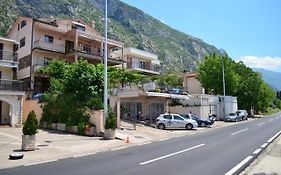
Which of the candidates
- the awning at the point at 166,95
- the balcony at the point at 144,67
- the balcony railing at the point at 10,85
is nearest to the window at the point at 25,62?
the balcony railing at the point at 10,85

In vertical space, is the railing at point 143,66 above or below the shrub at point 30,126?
above

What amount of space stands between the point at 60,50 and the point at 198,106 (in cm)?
2010

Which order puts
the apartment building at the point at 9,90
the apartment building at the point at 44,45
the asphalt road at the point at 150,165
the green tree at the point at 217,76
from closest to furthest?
the asphalt road at the point at 150,165
the apartment building at the point at 9,90
the apartment building at the point at 44,45
the green tree at the point at 217,76

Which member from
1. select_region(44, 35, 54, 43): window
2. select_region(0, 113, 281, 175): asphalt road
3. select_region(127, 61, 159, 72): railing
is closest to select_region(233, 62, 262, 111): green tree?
select_region(127, 61, 159, 72): railing

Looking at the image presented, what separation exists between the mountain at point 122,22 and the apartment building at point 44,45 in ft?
150

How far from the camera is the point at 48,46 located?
4281 cm

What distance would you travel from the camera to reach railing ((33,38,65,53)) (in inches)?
1635

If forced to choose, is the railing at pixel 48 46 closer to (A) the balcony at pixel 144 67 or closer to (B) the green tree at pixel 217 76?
(A) the balcony at pixel 144 67

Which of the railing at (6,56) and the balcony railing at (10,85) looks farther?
the railing at (6,56)

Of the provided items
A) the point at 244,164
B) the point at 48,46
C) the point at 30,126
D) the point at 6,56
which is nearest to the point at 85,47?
the point at 48,46

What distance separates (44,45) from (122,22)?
12658 cm

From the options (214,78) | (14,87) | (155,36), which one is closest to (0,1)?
(214,78)

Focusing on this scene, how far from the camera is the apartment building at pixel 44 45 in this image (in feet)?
136

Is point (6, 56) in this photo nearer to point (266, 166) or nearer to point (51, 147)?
point (51, 147)
